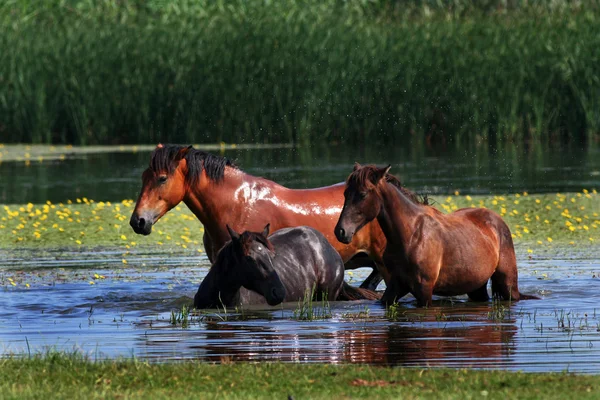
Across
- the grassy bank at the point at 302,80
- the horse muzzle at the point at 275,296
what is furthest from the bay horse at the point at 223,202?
the grassy bank at the point at 302,80

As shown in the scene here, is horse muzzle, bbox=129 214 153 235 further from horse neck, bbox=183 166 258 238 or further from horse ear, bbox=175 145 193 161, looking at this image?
horse ear, bbox=175 145 193 161

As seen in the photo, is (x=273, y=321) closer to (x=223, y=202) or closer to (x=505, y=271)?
(x=223, y=202)

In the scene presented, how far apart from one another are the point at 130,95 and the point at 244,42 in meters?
2.81

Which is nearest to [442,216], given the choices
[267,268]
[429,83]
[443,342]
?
[267,268]

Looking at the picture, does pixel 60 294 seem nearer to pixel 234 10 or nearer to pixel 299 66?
pixel 299 66

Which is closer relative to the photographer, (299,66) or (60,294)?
(60,294)

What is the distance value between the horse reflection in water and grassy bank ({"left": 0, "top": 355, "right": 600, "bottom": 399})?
66cm

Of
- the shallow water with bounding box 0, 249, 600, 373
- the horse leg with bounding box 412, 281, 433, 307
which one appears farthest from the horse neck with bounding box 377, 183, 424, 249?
the shallow water with bounding box 0, 249, 600, 373

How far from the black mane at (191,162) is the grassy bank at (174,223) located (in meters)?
4.09

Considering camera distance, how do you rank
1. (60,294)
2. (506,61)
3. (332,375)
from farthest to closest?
(506,61), (60,294), (332,375)

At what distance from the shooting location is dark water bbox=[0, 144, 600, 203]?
21.4 meters

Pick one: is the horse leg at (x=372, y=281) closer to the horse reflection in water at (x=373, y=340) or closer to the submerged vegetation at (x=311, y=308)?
the submerged vegetation at (x=311, y=308)

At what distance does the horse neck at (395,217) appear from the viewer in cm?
1041

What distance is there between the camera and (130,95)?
2908 cm
